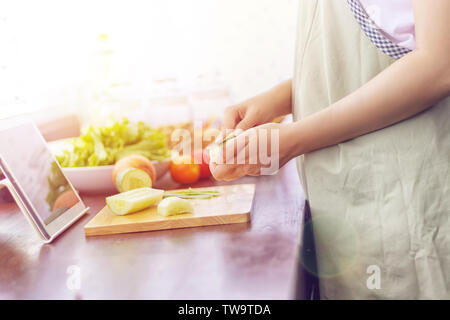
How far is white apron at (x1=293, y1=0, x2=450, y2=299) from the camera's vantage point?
0.75 metres

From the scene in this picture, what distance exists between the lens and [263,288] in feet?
1.95

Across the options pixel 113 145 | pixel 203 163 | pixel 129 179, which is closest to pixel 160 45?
pixel 113 145

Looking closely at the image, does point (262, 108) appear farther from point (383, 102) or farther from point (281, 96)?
point (383, 102)

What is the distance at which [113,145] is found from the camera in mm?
1340

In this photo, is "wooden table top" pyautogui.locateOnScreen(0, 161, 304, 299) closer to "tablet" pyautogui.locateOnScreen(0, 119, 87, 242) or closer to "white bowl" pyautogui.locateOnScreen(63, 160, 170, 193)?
"tablet" pyautogui.locateOnScreen(0, 119, 87, 242)

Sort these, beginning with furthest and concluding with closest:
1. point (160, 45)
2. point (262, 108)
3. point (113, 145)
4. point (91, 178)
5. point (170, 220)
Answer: point (160, 45), point (113, 145), point (91, 178), point (262, 108), point (170, 220)

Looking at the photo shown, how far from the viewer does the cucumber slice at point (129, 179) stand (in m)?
1.12

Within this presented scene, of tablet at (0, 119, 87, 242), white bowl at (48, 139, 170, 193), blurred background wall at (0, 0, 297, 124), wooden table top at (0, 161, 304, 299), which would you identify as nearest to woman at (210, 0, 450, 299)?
wooden table top at (0, 161, 304, 299)

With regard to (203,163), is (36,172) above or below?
above

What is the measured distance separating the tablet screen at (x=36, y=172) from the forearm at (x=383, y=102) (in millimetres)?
479

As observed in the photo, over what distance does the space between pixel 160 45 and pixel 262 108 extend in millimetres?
1633

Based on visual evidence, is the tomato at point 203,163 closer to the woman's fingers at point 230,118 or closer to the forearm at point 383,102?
the woman's fingers at point 230,118

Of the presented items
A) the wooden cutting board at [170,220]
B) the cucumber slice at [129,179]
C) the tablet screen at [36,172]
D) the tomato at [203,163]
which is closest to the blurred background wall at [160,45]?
the tomato at [203,163]
